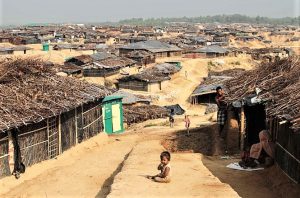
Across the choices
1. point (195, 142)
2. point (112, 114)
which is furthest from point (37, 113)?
point (112, 114)

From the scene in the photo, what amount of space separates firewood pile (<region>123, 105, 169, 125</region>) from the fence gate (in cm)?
1408

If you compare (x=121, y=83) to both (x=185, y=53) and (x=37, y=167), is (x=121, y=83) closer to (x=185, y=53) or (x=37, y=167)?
(x=185, y=53)

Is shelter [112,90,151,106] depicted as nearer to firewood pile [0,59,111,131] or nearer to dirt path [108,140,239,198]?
firewood pile [0,59,111,131]

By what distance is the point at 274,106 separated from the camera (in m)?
12.5

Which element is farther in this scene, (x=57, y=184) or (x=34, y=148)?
(x=34, y=148)

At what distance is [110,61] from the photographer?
51.1 m

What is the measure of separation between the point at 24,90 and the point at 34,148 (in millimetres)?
2062

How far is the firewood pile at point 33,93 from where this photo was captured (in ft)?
46.2

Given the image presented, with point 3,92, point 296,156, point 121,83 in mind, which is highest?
point 3,92

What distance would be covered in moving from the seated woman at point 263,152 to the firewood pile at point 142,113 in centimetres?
1812

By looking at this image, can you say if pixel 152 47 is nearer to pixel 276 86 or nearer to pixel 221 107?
pixel 221 107

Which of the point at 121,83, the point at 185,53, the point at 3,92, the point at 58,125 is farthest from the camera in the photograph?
the point at 185,53

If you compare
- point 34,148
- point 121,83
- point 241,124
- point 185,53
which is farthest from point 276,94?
point 185,53

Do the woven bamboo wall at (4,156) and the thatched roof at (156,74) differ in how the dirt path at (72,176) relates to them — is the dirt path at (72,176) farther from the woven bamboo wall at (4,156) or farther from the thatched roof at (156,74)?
the thatched roof at (156,74)
